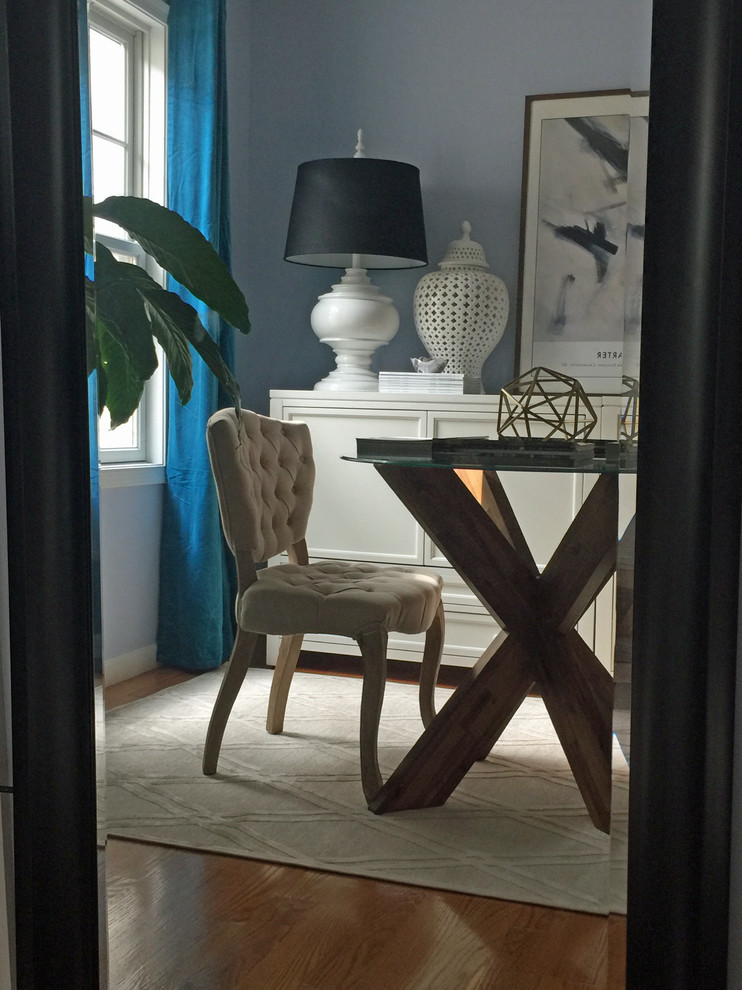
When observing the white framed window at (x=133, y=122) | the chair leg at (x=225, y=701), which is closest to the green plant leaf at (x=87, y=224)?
the chair leg at (x=225, y=701)

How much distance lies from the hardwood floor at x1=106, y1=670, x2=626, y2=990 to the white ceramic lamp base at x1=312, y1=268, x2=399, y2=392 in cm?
183

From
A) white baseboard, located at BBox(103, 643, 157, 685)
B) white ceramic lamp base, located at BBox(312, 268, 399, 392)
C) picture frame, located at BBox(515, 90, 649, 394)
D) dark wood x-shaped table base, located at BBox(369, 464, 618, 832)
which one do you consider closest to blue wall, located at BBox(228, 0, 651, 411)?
picture frame, located at BBox(515, 90, 649, 394)

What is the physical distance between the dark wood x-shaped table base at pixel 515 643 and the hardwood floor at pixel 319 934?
13.8 inches

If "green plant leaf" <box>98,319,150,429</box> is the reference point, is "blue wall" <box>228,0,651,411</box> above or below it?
above

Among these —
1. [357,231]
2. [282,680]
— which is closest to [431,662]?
[282,680]

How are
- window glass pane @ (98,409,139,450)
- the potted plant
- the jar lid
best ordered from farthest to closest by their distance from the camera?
1. the jar lid
2. window glass pane @ (98,409,139,450)
3. the potted plant

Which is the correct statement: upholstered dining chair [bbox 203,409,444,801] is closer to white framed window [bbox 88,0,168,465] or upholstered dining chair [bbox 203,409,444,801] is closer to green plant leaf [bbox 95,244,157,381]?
green plant leaf [bbox 95,244,157,381]

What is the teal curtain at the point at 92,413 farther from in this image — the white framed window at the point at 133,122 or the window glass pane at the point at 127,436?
the window glass pane at the point at 127,436

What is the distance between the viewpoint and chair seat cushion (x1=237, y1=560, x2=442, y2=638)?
6.53 ft

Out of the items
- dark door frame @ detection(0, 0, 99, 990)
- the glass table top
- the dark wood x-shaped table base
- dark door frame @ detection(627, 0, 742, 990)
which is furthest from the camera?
the dark wood x-shaped table base

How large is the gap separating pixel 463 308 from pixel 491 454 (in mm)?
1569

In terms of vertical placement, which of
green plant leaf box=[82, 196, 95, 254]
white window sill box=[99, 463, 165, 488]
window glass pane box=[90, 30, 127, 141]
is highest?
window glass pane box=[90, 30, 127, 141]

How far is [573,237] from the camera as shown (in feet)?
10.5

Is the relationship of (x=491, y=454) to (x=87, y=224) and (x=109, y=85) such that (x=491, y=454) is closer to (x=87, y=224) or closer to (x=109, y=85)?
(x=87, y=224)
